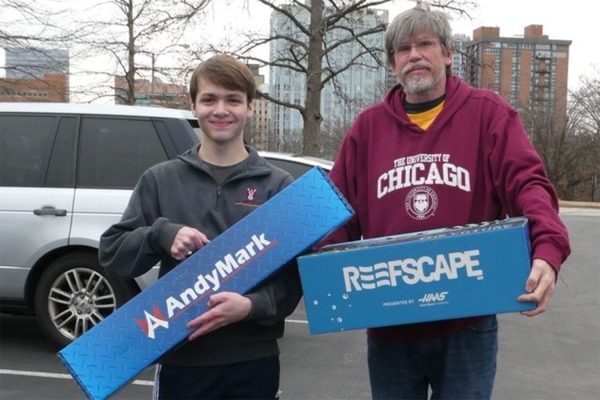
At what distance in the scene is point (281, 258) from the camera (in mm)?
2035

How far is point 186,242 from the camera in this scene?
2.00 m

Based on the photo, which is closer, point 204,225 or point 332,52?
point 204,225

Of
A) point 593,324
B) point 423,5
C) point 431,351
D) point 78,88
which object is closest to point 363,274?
point 431,351

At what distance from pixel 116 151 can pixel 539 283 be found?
413 cm

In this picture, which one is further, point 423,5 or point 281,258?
point 423,5

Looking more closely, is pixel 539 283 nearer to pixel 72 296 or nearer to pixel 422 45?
pixel 422 45

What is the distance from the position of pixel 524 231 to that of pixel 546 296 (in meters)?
0.19

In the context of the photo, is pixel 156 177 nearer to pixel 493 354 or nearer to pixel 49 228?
pixel 493 354

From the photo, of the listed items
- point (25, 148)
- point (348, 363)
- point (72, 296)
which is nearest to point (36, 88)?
point (25, 148)

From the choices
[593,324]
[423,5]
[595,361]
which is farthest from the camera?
[593,324]

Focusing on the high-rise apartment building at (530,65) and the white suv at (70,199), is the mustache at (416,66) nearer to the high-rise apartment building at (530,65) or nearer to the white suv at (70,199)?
the white suv at (70,199)

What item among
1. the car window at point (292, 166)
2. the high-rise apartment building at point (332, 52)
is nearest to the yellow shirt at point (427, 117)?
the car window at point (292, 166)

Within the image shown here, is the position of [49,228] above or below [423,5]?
below

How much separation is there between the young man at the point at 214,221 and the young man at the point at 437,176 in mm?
364
